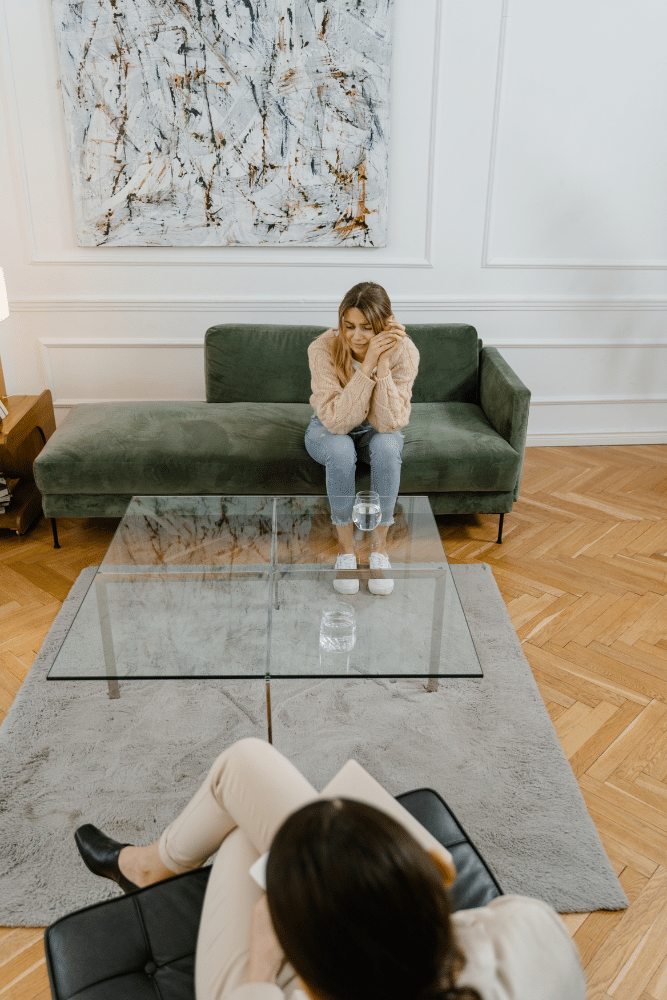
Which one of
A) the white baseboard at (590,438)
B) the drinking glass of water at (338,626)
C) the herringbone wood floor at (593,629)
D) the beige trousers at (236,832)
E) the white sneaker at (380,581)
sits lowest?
the herringbone wood floor at (593,629)

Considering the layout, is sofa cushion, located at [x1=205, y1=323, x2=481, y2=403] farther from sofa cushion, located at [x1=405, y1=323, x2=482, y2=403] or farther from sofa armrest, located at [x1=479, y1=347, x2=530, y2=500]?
sofa armrest, located at [x1=479, y1=347, x2=530, y2=500]

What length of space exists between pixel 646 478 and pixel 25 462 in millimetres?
2848

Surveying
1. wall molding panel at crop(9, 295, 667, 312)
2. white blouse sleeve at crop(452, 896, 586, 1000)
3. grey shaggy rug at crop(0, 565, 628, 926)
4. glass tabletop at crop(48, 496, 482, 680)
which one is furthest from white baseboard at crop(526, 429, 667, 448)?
white blouse sleeve at crop(452, 896, 586, 1000)

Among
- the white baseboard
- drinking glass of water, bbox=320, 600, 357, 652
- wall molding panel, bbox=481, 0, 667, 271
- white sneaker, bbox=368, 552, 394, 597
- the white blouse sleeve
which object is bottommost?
the white baseboard

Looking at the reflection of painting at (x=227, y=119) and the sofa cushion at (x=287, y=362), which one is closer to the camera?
the reflection of painting at (x=227, y=119)

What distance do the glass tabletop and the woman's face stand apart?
58 cm

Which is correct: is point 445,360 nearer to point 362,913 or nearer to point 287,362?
point 287,362

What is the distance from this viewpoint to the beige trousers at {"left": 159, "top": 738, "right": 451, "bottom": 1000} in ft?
3.21

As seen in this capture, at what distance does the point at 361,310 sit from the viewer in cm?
254

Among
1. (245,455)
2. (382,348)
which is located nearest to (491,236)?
(382,348)

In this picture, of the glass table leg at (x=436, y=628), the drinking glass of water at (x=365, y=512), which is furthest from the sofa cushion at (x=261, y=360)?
the glass table leg at (x=436, y=628)

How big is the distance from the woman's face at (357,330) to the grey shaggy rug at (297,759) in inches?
43.8

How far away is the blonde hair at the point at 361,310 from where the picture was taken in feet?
8.32

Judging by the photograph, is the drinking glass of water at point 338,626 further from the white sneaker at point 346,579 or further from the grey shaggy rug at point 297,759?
the grey shaggy rug at point 297,759
